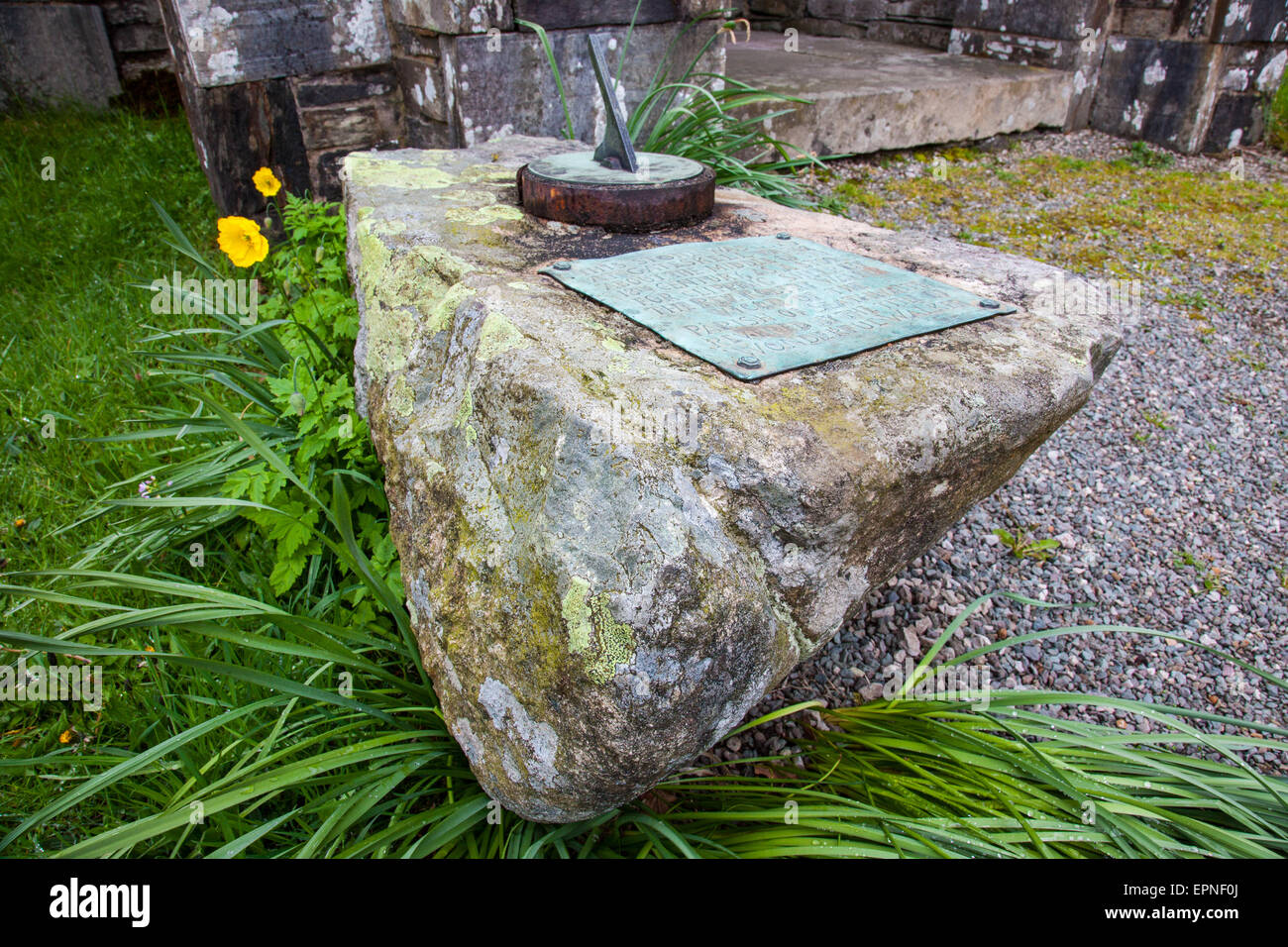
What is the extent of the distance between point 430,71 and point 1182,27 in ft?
14.8

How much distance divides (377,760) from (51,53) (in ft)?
18.2

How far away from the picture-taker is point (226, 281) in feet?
10.8

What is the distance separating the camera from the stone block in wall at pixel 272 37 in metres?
3.13

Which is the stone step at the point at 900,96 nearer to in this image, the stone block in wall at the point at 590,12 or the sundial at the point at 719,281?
the stone block in wall at the point at 590,12

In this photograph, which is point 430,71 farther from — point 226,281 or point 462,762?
point 462,762

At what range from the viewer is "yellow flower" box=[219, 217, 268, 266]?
2.21m

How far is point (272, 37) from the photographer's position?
10.7ft

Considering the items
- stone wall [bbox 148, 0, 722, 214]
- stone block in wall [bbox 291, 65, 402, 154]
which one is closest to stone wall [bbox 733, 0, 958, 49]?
stone wall [bbox 148, 0, 722, 214]

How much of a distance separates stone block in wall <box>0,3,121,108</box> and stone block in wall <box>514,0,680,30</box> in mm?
3637

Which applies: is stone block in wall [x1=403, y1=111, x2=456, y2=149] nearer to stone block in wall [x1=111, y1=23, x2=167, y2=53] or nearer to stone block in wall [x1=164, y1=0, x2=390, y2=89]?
stone block in wall [x1=164, y1=0, x2=390, y2=89]

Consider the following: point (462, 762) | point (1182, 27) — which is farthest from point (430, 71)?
point (1182, 27)

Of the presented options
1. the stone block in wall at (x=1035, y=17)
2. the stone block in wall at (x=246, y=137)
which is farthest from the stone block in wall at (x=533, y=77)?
the stone block in wall at (x=1035, y=17)

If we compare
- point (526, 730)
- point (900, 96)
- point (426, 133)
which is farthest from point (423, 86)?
point (526, 730)

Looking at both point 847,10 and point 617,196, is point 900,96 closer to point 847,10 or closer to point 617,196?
point 847,10
